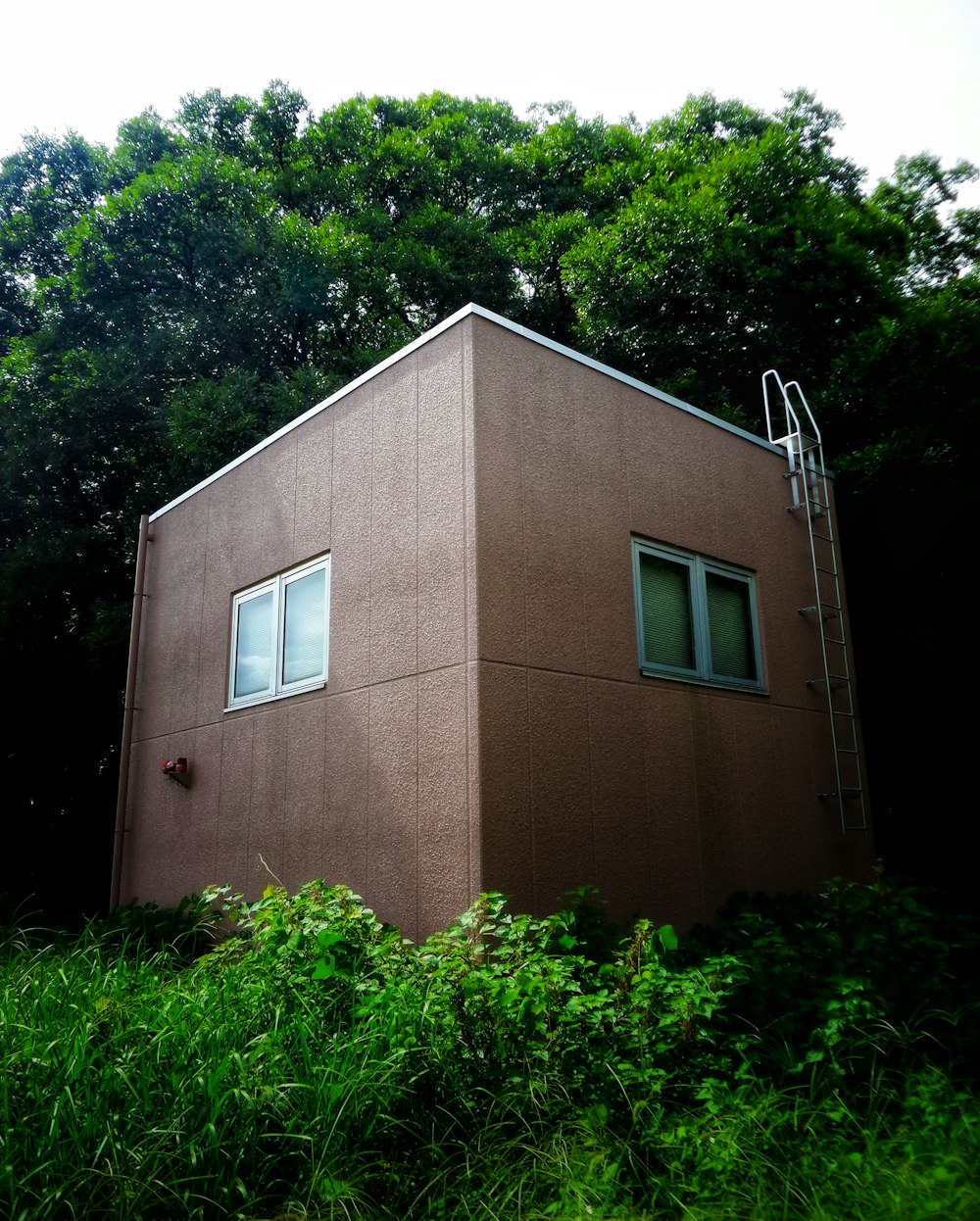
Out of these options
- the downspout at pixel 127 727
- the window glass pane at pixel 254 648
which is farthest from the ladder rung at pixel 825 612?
the downspout at pixel 127 727

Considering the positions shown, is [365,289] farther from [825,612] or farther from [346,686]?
[346,686]

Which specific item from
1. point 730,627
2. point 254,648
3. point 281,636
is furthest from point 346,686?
point 730,627

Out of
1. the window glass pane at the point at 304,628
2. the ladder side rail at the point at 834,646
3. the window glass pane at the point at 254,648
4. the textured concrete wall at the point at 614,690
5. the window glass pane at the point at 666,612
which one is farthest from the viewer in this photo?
the ladder side rail at the point at 834,646

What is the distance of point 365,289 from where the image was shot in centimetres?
1375

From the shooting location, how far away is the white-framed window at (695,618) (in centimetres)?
575

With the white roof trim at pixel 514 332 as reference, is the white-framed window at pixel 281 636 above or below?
below

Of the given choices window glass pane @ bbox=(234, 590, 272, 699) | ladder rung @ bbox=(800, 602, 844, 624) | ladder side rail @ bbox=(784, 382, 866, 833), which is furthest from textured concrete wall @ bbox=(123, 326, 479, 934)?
ladder rung @ bbox=(800, 602, 844, 624)

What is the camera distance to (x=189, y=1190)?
2.42m

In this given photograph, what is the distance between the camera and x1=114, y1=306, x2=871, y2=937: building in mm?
4754

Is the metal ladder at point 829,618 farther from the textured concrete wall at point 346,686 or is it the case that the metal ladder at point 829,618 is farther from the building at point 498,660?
the textured concrete wall at point 346,686

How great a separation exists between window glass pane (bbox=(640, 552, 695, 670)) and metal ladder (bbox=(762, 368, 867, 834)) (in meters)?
1.37

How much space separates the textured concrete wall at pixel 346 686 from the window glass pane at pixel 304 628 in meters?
0.17

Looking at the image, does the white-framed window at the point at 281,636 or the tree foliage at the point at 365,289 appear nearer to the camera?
the white-framed window at the point at 281,636

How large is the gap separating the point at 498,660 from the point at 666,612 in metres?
1.64
